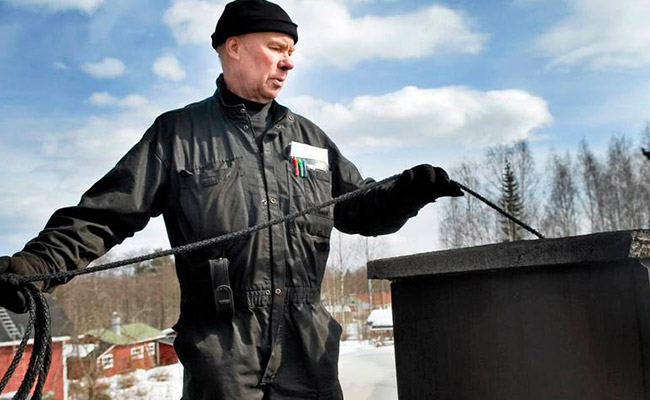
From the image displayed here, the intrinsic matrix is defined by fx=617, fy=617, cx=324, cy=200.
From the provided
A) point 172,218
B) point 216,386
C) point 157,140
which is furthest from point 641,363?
point 157,140

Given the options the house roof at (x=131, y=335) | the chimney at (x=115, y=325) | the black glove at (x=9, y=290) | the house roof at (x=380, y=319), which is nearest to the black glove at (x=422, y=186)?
the black glove at (x=9, y=290)

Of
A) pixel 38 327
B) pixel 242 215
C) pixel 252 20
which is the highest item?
pixel 252 20

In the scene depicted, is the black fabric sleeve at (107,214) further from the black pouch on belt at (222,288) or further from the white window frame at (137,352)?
the white window frame at (137,352)

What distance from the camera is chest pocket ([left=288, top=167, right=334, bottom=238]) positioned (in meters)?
1.90

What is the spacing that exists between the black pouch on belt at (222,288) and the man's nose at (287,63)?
0.70m

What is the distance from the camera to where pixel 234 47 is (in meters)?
2.08

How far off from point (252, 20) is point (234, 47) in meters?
0.11

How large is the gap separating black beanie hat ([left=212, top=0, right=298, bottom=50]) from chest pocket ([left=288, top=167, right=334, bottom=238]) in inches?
19.2

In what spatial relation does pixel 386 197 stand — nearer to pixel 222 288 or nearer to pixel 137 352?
pixel 222 288

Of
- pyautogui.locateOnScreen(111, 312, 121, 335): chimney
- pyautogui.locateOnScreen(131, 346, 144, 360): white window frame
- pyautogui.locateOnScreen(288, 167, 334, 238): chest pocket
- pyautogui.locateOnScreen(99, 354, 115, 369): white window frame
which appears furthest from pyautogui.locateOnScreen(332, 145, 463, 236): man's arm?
pyautogui.locateOnScreen(111, 312, 121, 335): chimney

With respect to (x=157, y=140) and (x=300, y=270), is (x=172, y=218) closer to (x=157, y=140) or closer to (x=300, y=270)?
(x=157, y=140)

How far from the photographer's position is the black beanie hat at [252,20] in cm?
204

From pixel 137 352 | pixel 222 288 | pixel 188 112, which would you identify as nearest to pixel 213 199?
pixel 222 288

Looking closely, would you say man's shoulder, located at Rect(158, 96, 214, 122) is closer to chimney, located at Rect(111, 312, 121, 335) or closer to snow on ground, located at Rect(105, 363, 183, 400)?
snow on ground, located at Rect(105, 363, 183, 400)
